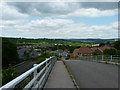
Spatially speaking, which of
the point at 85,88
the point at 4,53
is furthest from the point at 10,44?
the point at 85,88

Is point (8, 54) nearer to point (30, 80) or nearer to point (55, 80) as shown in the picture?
point (55, 80)

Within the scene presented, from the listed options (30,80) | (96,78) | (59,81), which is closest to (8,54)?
(96,78)

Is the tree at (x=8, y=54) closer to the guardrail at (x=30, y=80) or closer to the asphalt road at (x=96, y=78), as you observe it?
the asphalt road at (x=96, y=78)

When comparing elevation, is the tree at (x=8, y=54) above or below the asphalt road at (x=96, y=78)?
below

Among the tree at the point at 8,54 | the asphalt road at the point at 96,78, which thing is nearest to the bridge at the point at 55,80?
the asphalt road at the point at 96,78

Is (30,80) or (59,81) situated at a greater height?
(30,80)

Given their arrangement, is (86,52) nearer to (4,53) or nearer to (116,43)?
(116,43)

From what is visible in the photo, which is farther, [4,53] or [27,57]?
[27,57]

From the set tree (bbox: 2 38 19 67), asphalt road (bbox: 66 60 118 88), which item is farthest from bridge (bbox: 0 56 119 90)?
tree (bbox: 2 38 19 67)

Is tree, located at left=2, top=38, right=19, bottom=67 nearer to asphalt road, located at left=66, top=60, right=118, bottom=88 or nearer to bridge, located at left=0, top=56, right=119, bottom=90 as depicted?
asphalt road, located at left=66, top=60, right=118, bottom=88

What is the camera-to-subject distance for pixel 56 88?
8.37 meters

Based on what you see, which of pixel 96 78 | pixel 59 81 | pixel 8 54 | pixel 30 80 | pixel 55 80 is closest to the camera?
pixel 30 80

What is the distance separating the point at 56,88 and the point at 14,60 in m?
65.9

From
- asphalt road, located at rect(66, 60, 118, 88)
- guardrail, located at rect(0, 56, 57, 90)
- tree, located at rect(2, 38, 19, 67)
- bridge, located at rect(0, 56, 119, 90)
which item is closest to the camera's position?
guardrail, located at rect(0, 56, 57, 90)
